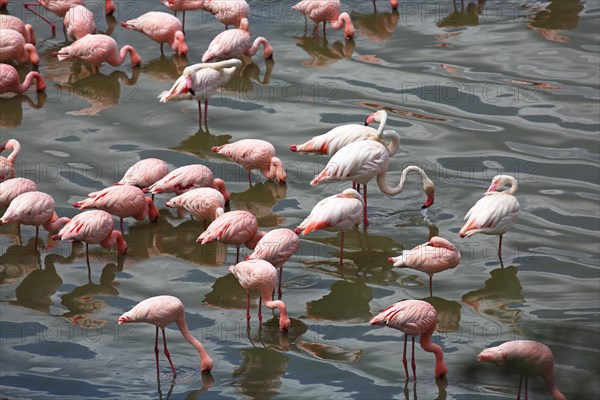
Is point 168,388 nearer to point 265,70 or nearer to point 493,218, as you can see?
point 493,218

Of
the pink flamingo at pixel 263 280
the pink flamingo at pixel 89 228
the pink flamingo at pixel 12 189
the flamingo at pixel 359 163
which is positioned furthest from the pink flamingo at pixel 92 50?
the pink flamingo at pixel 263 280

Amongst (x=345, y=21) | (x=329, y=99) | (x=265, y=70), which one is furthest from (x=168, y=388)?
(x=345, y=21)

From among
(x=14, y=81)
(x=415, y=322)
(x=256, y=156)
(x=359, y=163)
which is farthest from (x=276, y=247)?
(x=14, y=81)

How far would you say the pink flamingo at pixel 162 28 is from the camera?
38.5 feet

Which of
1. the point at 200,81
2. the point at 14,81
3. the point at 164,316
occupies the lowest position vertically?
the point at 164,316

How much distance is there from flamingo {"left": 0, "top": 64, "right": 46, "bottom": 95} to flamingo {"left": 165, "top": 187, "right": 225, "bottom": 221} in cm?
341

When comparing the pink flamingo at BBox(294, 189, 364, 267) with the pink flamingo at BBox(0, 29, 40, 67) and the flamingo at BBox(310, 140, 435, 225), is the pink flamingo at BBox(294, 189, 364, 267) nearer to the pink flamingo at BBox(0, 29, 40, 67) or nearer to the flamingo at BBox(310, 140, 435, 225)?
the flamingo at BBox(310, 140, 435, 225)

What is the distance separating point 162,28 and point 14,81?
76.3 inches

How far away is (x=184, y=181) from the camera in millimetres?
8461

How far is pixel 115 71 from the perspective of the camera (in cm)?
1185

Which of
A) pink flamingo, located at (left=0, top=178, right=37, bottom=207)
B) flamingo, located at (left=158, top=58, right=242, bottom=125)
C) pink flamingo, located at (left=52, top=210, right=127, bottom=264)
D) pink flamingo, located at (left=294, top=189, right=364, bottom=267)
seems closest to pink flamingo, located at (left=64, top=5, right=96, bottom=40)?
flamingo, located at (left=158, top=58, right=242, bottom=125)

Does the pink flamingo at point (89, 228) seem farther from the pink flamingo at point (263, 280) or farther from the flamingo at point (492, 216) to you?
the flamingo at point (492, 216)

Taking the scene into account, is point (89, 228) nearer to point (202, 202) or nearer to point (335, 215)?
point (202, 202)

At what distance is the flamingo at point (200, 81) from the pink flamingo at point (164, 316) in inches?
159
